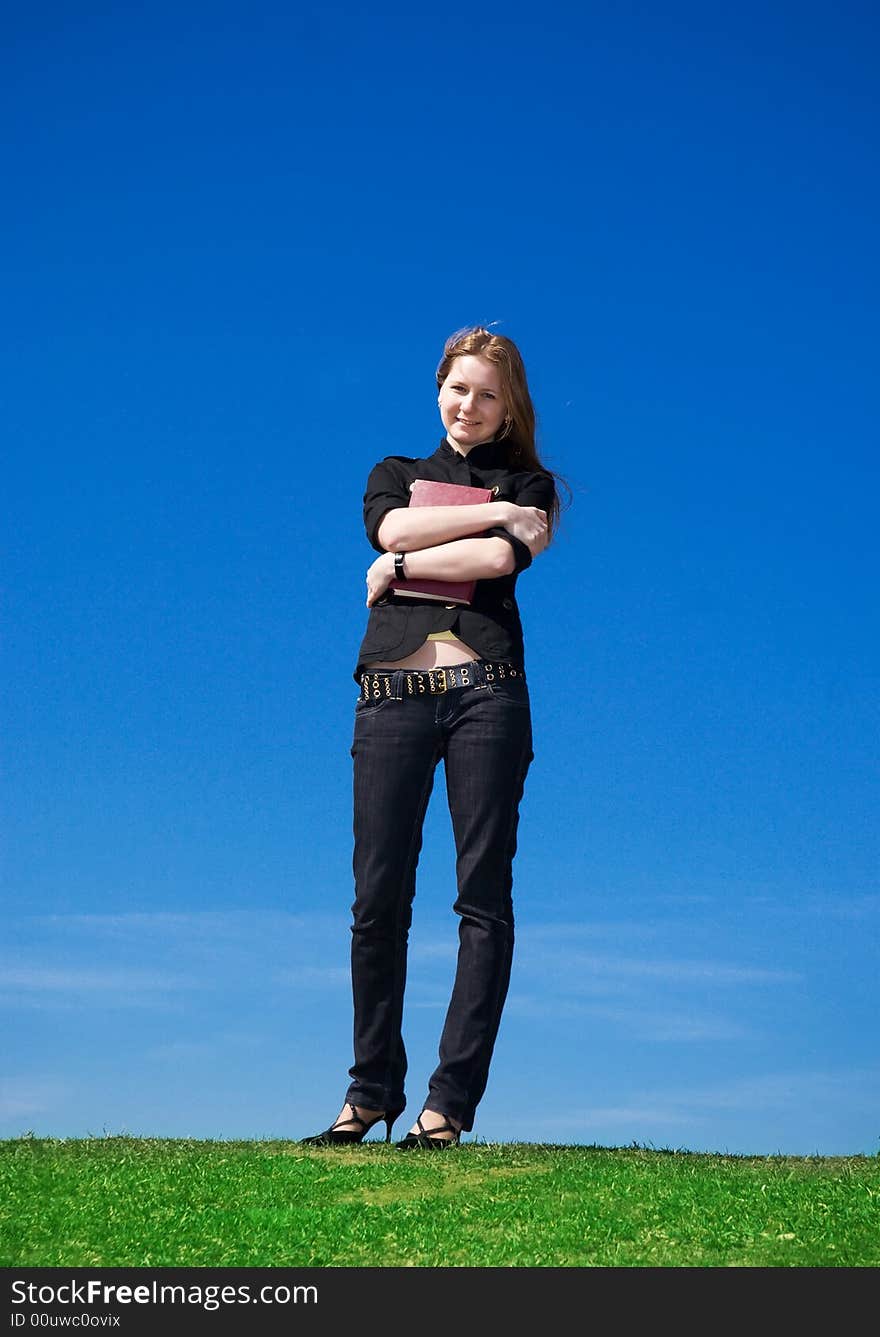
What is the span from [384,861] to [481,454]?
A: 2768 mm

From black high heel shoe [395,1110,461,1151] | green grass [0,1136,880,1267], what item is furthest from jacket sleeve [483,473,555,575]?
green grass [0,1136,880,1267]

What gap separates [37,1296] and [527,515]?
16.9ft

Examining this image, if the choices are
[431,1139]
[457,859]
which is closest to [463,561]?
[457,859]

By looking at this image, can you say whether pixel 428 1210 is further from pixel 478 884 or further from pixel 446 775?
pixel 446 775

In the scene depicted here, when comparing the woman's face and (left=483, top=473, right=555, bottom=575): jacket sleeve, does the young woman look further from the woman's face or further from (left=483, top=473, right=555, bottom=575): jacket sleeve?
the woman's face

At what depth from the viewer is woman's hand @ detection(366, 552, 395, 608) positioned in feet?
29.1

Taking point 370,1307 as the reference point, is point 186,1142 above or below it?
above

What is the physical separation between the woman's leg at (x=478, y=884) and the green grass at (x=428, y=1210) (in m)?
0.45

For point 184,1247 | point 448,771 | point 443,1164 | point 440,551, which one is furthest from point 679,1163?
point 440,551

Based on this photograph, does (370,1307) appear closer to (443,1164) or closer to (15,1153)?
(443,1164)

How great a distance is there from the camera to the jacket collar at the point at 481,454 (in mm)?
9375

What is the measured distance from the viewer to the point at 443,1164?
8.07 m

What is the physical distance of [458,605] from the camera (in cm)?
881

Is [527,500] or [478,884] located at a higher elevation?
[527,500]
